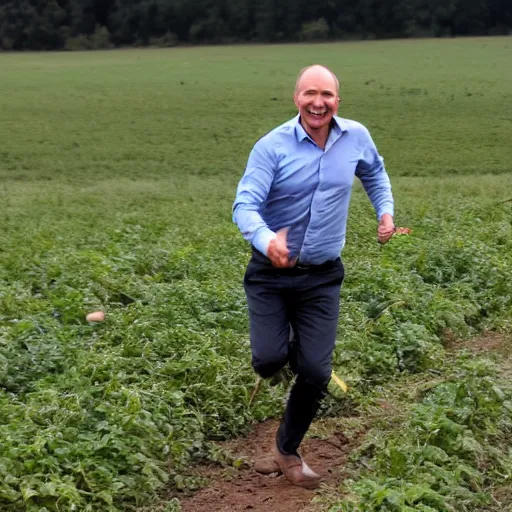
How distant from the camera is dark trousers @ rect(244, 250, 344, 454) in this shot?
551 centimetres

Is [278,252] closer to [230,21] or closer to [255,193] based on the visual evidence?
[255,193]

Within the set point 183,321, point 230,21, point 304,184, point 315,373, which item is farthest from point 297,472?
point 230,21

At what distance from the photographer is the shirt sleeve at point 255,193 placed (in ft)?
16.7

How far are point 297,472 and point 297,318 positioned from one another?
0.79 metres

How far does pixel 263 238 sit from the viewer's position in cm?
500

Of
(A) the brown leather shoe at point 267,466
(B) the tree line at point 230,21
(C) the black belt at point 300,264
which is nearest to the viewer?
(C) the black belt at point 300,264

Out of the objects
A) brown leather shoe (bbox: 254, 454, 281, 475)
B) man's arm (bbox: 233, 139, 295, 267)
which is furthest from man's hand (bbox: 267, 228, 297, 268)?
brown leather shoe (bbox: 254, 454, 281, 475)

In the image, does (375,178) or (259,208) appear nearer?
(259,208)

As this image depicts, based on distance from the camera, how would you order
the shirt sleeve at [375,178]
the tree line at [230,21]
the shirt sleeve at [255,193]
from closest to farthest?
1. the shirt sleeve at [255,193]
2. the shirt sleeve at [375,178]
3. the tree line at [230,21]

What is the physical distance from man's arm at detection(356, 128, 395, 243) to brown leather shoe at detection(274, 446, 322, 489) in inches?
47.8

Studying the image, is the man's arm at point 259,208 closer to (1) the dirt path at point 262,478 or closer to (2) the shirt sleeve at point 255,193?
(2) the shirt sleeve at point 255,193

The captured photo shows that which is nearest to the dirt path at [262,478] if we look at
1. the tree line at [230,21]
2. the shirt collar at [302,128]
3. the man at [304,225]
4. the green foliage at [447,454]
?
the man at [304,225]

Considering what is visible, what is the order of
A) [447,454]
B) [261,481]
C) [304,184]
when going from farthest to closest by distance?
1. [261,481]
2. [447,454]
3. [304,184]

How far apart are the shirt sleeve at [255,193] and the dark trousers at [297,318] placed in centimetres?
39
